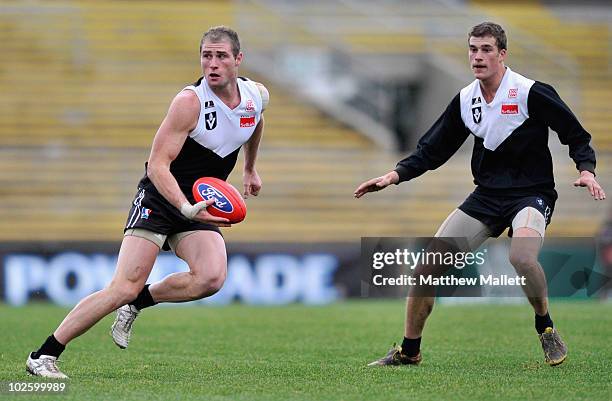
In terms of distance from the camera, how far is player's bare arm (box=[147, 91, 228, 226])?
265 inches

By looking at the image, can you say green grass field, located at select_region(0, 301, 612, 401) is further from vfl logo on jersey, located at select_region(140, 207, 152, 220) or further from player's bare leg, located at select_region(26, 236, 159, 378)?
vfl logo on jersey, located at select_region(140, 207, 152, 220)

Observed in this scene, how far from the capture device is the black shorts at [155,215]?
7113 mm

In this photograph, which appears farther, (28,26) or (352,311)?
A: (28,26)

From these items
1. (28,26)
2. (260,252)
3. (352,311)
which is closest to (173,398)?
(352,311)

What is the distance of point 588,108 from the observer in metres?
20.3

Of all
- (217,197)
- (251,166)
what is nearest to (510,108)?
(251,166)

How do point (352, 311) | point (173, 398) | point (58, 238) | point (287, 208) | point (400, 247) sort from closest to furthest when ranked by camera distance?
point (173, 398) → point (400, 247) → point (352, 311) → point (58, 238) → point (287, 208)

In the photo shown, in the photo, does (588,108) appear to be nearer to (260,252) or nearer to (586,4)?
(586,4)

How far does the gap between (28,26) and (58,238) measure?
17.0 ft

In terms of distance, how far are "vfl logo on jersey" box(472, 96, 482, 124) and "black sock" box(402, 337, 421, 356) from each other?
59.3 inches

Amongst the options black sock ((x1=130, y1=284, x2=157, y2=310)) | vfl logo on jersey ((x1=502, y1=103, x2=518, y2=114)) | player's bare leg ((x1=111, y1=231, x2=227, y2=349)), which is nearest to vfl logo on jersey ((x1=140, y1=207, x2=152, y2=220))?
player's bare leg ((x1=111, y1=231, x2=227, y2=349))

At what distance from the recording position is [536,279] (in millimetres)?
7375

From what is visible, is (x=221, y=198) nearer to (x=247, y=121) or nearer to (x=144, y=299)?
(x=247, y=121)

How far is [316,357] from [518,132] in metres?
2.19
